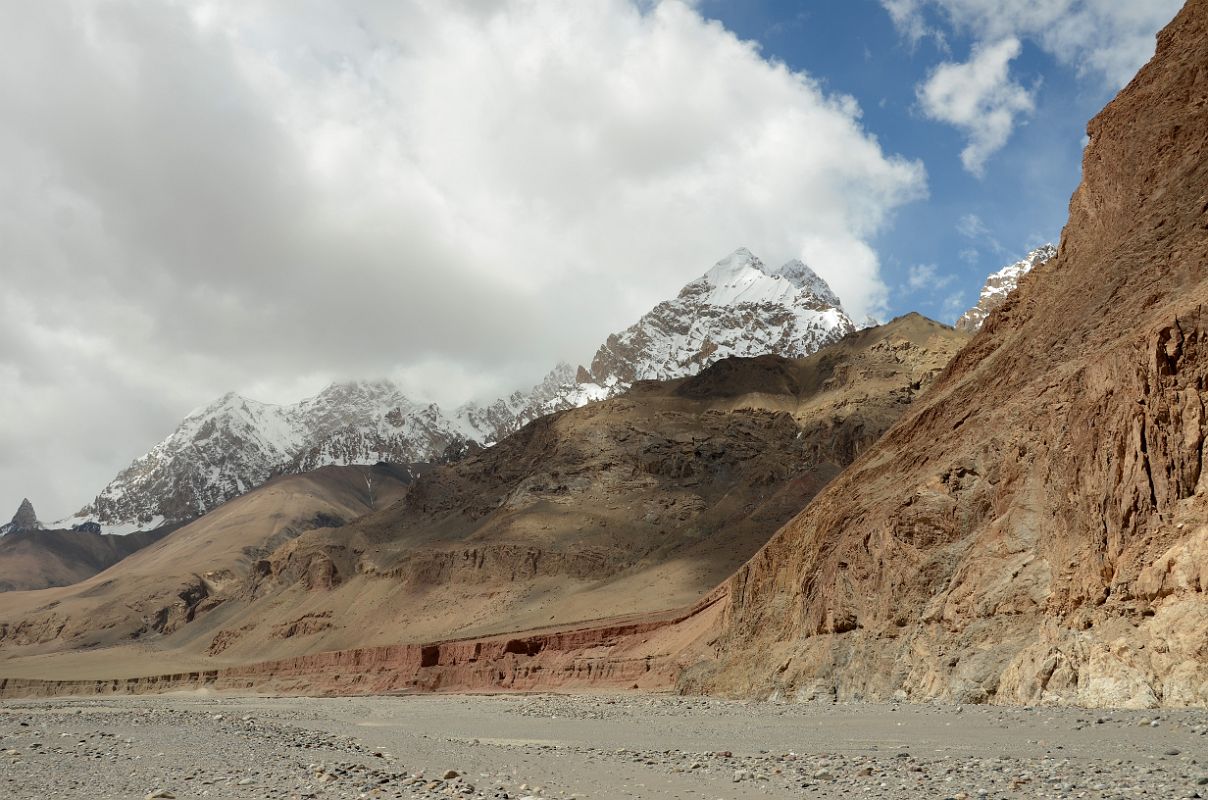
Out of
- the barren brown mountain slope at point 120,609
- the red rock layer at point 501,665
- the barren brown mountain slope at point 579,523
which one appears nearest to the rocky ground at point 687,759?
the red rock layer at point 501,665

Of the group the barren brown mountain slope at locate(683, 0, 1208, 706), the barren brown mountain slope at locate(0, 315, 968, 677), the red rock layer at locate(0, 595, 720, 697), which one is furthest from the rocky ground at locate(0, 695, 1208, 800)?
the barren brown mountain slope at locate(0, 315, 968, 677)

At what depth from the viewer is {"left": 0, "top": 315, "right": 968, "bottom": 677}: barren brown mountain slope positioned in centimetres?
9200

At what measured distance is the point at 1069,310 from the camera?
36.8 m

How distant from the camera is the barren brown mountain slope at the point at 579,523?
92.0m

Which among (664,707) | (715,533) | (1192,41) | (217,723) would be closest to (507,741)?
(664,707)

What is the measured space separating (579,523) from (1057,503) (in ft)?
268

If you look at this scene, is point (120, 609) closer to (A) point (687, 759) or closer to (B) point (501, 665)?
(B) point (501, 665)

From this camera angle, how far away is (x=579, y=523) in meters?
106

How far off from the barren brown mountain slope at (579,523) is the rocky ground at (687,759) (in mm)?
48996

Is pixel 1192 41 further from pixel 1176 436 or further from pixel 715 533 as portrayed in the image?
pixel 715 533

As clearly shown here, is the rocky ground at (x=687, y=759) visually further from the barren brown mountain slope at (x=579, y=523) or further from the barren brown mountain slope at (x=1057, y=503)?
the barren brown mountain slope at (x=579, y=523)

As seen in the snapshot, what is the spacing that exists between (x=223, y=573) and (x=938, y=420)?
523ft

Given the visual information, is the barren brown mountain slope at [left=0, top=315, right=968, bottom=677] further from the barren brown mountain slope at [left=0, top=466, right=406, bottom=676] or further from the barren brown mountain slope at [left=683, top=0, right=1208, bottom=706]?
the barren brown mountain slope at [left=683, top=0, right=1208, bottom=706]

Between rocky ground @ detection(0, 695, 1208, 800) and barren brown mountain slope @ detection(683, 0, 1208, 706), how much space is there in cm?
248
